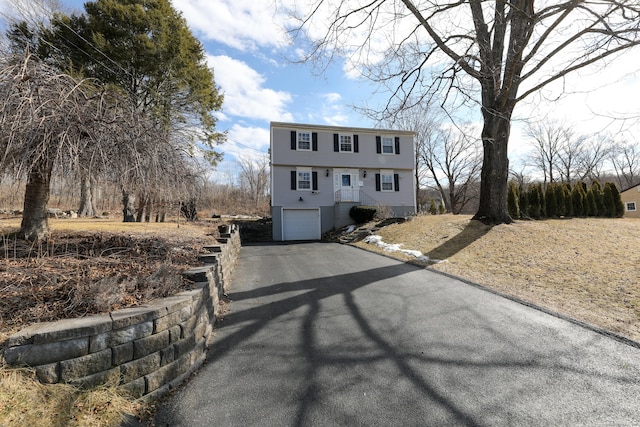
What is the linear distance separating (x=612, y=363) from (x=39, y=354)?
16.0 feet

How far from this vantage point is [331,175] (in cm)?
1794

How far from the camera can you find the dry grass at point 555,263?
421 cm

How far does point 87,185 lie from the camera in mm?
3885

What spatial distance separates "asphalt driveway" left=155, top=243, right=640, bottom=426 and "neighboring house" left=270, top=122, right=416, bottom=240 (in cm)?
1277

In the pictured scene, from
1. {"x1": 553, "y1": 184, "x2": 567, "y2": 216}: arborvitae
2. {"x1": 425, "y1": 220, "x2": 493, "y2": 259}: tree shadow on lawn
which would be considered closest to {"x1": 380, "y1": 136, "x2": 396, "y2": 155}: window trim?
{"x1": 553, "y1": 184, "x2": 567, "y2": 216}: arborvitae

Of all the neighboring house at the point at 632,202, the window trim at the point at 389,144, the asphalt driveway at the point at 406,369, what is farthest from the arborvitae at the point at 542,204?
the neighboring house at the point at 632,202

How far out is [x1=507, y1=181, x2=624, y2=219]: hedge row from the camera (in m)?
14.5

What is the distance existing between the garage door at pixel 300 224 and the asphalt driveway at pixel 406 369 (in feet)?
41.3

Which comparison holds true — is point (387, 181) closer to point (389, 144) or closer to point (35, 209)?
point (389, 144)

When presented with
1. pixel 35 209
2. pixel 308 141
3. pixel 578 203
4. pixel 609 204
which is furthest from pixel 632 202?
pixel 35 209

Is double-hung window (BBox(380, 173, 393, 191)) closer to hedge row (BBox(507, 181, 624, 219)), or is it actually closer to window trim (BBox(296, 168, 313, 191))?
window trim (BBox(296, 168, 313, 191))

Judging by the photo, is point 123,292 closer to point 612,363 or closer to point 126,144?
point 126,144

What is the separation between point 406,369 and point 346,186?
15.7 m

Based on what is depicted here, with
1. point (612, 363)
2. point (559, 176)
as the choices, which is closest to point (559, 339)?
point (612, 363)
